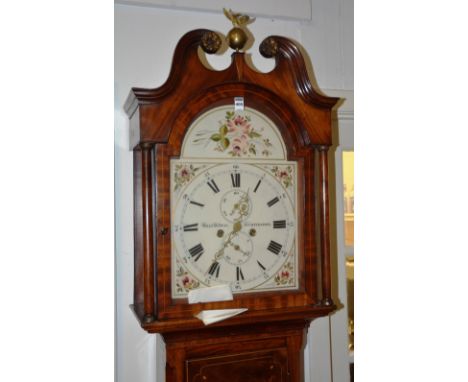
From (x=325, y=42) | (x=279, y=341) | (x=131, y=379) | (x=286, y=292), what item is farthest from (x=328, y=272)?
(x=325, y=42)

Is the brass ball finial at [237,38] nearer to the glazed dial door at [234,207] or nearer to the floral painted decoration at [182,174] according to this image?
the glazed dial door at [234,207]

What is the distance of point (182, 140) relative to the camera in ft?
3.92

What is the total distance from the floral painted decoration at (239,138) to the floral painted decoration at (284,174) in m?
0.05

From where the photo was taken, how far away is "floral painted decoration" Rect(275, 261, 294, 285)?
130 cm

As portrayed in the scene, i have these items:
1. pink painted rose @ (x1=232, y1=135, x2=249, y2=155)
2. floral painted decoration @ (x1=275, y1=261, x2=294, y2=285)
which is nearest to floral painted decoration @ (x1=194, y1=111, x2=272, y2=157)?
pink painted rose @ (x1=232, y1=135, x2=249, y2=155)

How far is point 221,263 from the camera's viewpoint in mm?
1260

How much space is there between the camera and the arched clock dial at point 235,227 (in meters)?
1.22

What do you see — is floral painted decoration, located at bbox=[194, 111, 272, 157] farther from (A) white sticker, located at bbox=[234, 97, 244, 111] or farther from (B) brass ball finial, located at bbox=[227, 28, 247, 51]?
(B) brass ball finial, located at bbox=[227, 28, 247, 51]

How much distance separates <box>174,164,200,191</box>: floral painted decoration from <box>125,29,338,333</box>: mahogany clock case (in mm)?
30

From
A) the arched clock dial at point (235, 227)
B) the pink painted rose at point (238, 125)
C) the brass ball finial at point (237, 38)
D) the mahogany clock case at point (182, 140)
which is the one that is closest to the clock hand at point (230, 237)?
the arched clock dial at point (235, 227)

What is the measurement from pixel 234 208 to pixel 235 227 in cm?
5

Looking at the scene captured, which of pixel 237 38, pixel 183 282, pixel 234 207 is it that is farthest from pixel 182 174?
pixel 237 38
